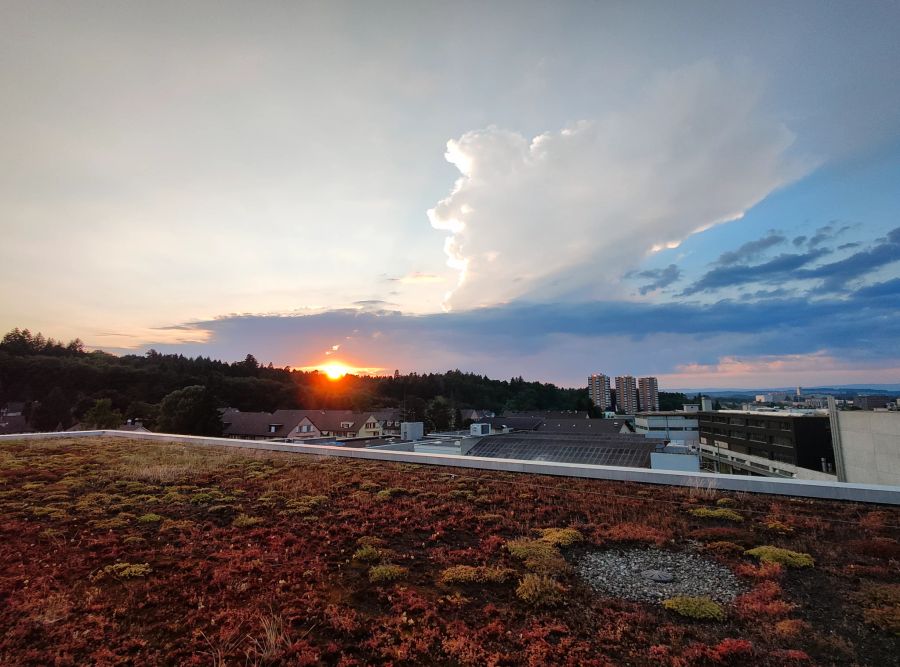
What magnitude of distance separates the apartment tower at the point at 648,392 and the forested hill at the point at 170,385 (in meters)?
51.8

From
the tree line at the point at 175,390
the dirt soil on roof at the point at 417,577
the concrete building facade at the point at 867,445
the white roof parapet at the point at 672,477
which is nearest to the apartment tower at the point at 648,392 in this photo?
the tree line at the point at 175,390

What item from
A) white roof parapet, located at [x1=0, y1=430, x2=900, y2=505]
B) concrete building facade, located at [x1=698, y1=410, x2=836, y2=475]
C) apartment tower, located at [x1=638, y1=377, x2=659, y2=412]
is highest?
apartment tower, located at [x1=638, y1=377, x2=659, y2=412]

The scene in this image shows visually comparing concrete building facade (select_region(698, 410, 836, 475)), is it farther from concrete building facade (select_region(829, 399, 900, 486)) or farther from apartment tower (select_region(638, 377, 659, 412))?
apartment tower (select_region(638, 377, 659, 412))

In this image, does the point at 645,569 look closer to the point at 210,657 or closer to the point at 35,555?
the point at 210,657

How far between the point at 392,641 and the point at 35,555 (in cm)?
513

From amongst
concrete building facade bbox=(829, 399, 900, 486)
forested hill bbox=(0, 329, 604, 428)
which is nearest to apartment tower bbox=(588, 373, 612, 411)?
forested hill bbox=(0, 329, 604, 428)

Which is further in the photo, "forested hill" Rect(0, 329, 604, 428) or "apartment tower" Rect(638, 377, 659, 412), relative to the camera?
"apartment tower" Rect(638, 377, 659, 412)

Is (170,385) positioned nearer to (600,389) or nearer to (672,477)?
(672,477)

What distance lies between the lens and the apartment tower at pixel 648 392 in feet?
479

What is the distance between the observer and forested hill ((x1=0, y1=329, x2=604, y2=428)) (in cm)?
5591

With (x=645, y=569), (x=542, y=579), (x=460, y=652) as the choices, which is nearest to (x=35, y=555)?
(x=460, y=652)

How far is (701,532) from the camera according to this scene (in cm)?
577

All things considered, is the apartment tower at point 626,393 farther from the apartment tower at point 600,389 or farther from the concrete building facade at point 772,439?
the concrete building facade at point 772,439

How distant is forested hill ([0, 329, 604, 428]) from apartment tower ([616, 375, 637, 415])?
162ft
